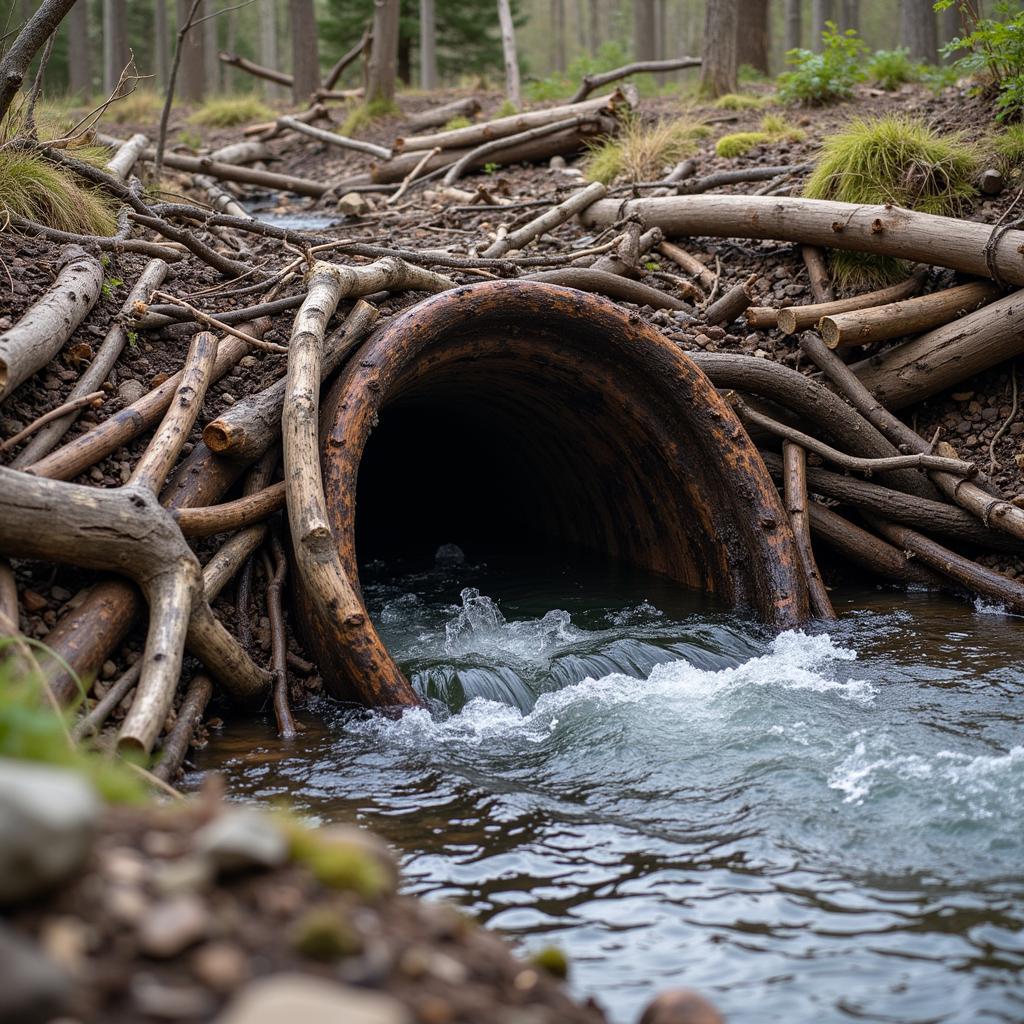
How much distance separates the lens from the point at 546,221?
9.48m

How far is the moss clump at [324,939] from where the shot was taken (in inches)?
78.9

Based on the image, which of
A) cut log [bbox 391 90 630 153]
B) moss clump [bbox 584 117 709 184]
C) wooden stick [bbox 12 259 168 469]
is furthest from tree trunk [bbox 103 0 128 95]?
wooden stick [bbox 12 259 168 469]

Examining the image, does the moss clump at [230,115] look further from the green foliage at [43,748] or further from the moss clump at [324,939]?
the moss clump at [324,939]

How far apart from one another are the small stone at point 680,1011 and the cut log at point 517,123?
1192cm

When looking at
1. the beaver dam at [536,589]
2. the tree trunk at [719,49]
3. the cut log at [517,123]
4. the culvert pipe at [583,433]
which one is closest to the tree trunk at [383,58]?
the cut log at [517,123]

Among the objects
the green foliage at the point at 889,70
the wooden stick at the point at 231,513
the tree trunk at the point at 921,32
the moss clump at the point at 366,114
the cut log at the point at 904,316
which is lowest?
the wooden stick at the point at 231,513

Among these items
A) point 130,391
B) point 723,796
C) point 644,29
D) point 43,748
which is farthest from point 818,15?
point 43,748

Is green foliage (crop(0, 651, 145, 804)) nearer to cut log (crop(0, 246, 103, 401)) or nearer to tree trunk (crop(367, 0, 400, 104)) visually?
cut log (crop(0, 246, 103, 401))

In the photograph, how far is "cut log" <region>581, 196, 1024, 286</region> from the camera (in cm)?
776

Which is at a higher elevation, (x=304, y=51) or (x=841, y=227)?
(x=304, y=51)

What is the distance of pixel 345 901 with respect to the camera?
2275mm

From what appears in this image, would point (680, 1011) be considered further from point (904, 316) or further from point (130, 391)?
point (904, 316)

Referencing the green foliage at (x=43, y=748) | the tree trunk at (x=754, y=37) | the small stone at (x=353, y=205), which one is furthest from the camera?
the tree trunk at (x=754, y=37)

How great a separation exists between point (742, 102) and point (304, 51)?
1005 centimetres
